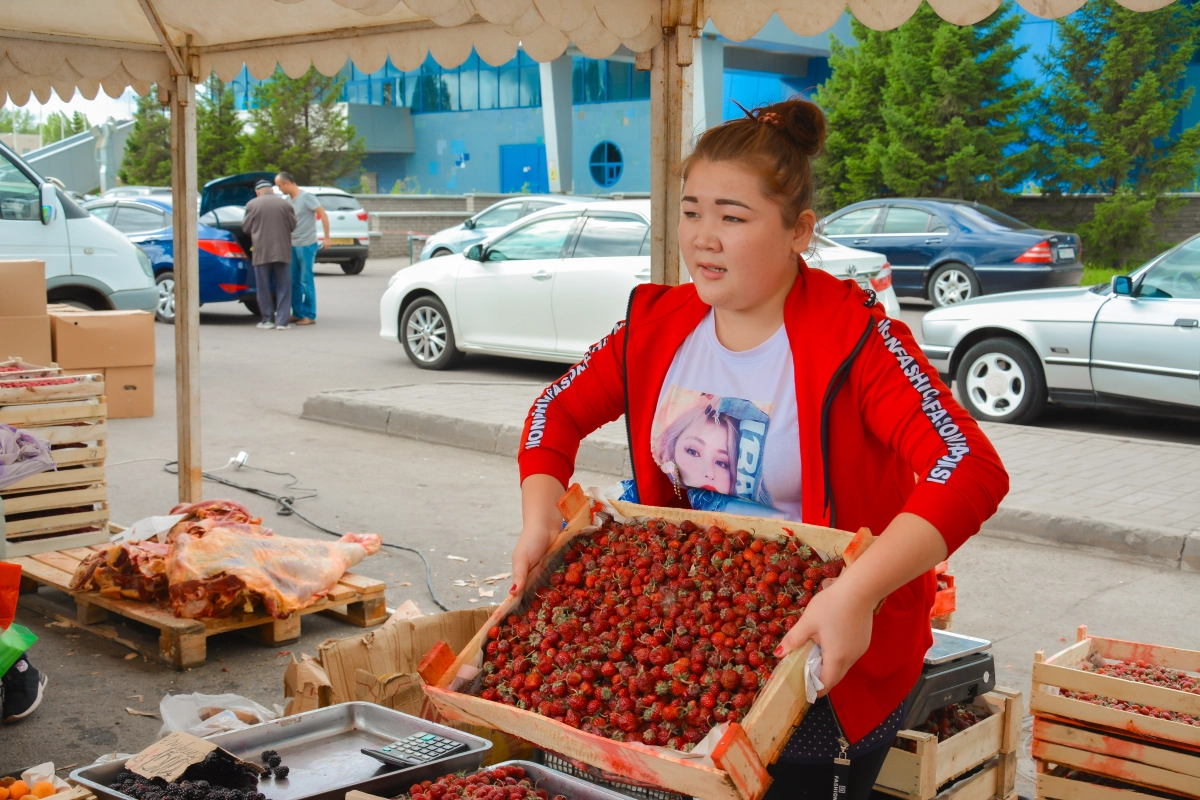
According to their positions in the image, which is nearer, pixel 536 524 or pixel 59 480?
pixel 536 524

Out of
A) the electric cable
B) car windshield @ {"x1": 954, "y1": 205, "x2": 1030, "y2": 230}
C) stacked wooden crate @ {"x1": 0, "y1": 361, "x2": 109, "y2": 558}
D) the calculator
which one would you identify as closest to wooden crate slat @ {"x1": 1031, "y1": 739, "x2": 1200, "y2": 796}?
the calculator

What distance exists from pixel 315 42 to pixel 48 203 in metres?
6.30

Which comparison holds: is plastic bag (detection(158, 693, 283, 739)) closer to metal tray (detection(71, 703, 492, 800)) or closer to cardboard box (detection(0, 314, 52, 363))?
metal tray (detection(71, 703, 492, 800))

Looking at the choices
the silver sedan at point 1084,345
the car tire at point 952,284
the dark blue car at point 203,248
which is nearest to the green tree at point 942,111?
the car tire at point 952,284

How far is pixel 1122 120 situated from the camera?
2509 centimetres

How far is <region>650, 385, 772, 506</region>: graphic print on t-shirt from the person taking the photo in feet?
7.92

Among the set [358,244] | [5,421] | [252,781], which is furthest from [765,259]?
[358,244]

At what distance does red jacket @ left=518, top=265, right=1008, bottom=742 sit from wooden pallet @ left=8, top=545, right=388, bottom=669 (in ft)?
8.92

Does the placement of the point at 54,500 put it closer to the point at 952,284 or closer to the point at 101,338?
the point at 101,338

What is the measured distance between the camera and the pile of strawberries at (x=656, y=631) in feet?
7.00

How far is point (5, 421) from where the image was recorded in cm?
557

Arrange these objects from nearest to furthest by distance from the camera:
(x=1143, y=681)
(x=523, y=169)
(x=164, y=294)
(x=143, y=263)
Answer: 1. (x=1143, y=681)
2. (x=143, y=263)
3. (x=164, y=294)
4. (x=523, y=169)

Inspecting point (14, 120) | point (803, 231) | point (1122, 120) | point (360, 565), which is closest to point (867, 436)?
point (803, 231)

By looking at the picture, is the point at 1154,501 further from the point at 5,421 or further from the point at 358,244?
the point at 358,244
